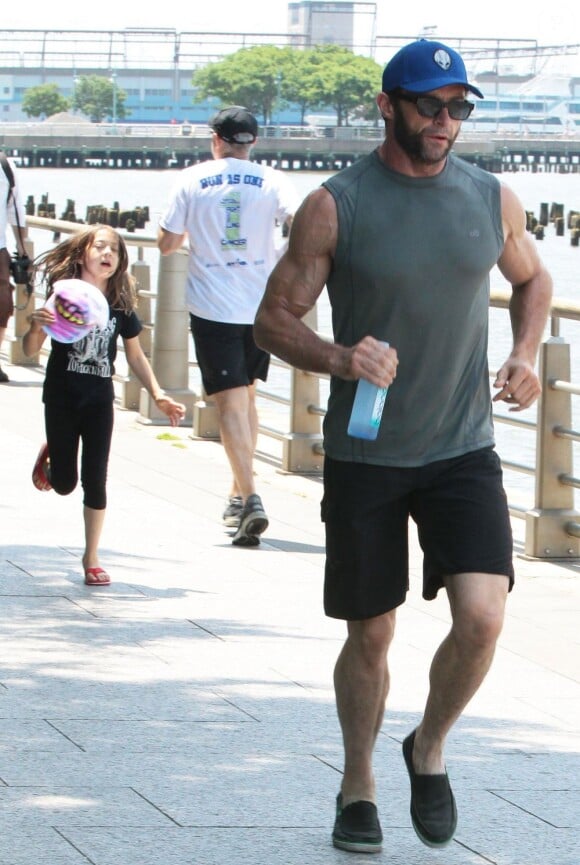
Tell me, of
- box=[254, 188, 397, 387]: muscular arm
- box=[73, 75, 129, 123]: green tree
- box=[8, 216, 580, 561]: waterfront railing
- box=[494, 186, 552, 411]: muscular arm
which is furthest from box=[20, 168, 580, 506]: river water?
box=[73, 75, 129, 123]: green tree

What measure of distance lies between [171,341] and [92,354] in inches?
190

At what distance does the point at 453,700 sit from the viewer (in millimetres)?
3984

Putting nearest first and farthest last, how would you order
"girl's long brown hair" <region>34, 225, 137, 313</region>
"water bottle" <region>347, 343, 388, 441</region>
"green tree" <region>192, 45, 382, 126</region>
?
1. "water bottle" <region>347, 343, 388, 441</region>
2. "girl's long brown hair" <region>34, 225, 137, 313</region>
3. "green tree" <region>192, 45, 382, 126</region>

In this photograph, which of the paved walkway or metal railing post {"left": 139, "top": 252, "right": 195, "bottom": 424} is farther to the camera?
metal railing post {"left": 139, "top": 252, "right": 195, "bottom": 424}

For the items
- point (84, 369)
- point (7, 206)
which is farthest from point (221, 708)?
point (7, 206)

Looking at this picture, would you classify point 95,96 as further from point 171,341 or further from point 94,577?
point 94,577

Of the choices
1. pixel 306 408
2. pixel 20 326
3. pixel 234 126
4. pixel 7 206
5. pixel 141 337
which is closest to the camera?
pixel 234 126

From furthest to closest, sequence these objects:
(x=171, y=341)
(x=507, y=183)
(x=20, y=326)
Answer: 1. (x=20, y=326)
2. (x=171, y=341)
3. (x=507, y=183)

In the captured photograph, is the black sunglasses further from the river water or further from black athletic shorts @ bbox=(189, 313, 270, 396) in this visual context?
the river water

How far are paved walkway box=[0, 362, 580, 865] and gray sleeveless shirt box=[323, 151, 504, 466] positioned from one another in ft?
2.94

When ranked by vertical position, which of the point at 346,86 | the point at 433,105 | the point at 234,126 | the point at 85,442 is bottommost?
the point at 85,442

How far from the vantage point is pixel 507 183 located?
10.2 m

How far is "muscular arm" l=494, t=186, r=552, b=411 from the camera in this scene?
4.05m

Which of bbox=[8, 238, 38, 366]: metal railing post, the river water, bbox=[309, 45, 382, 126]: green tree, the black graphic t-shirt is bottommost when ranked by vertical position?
the river water
